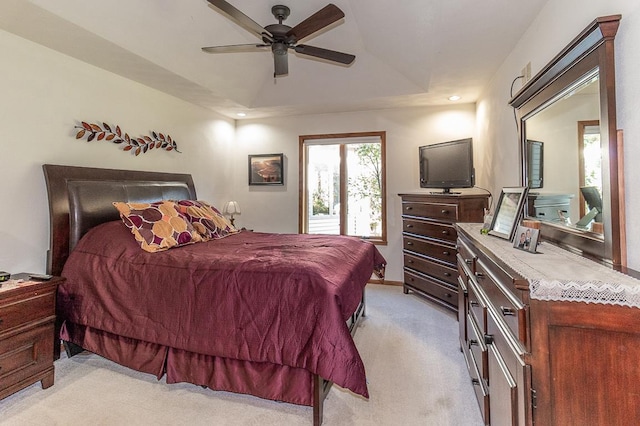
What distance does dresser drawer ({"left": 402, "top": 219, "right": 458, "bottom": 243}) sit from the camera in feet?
10.9

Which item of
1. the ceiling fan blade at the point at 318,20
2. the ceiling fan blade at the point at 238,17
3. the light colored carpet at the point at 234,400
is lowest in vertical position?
the light colored carpet at the point at 234,400

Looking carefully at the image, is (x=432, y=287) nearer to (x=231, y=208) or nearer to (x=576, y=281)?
(x=576, y=281)

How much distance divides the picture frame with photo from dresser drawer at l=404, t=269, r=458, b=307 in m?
1.87

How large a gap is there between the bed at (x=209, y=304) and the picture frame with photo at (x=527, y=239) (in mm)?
940

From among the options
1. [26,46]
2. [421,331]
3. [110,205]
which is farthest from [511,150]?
[26,46]

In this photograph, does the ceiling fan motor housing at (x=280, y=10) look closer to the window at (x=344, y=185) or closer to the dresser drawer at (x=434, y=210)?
the window at (x=344, y=185)

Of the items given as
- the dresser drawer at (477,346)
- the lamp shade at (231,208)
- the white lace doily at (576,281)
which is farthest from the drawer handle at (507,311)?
the lamp shade at (231,208)

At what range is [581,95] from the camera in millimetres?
1456

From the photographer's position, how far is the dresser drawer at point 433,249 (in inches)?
131

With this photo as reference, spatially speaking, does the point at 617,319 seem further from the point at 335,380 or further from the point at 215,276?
the point at 215,276

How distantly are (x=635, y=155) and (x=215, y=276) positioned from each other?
207cm

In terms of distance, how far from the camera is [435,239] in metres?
3.53

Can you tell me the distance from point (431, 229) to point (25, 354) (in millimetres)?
3616

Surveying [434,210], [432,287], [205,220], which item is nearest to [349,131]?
[434,210]
